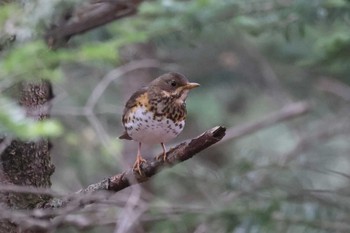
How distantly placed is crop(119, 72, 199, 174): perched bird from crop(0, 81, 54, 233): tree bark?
50 cm

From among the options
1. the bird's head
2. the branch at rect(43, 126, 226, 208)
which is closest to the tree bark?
the branch at rect(43, 126, 226, 208)

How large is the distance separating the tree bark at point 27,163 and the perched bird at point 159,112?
0.50m

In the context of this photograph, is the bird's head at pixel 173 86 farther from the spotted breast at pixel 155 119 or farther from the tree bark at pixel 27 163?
the tree bark at pixel 27 163

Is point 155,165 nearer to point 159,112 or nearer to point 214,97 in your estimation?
point 159,112

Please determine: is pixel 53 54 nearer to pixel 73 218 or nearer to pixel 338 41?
pixel 73 218

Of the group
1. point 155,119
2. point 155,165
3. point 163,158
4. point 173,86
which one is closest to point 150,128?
point 155,119

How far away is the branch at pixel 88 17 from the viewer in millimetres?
4500

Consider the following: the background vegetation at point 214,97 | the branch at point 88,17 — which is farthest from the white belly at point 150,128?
the branch at point 88,17

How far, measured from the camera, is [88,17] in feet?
15.5

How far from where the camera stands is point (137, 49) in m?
8.12

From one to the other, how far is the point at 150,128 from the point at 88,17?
1.02 m

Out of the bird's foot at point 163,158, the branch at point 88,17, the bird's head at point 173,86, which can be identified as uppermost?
the bird's foot at point 163,158

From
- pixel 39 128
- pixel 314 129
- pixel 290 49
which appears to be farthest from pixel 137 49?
pixel 39 128

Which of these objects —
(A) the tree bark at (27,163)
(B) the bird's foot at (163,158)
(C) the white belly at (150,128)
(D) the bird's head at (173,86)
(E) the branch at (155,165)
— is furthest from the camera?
(D) the bird's head at (173,86)
